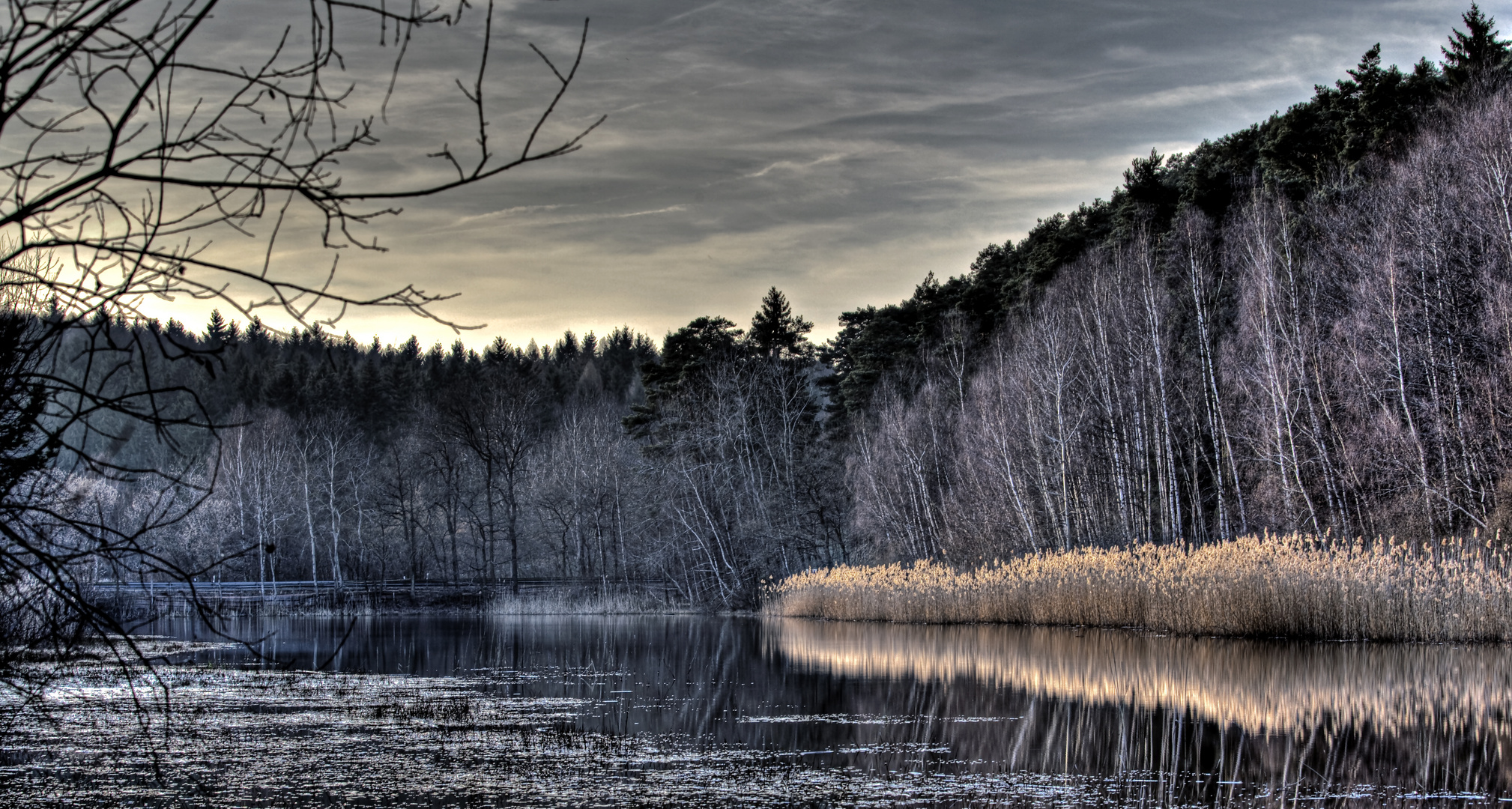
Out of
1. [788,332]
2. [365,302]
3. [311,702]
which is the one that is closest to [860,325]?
[788,332]

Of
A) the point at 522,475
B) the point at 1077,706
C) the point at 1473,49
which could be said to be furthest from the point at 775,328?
the point at 1077,706

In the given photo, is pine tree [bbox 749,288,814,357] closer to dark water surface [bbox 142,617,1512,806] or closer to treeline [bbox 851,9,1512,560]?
treeline [bbox 851,9,1512,560]

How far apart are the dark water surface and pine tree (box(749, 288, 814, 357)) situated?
29989 millimetres

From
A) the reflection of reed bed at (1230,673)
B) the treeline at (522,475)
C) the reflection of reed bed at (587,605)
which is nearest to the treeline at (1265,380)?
the reflection of reed bed at (1230,673)

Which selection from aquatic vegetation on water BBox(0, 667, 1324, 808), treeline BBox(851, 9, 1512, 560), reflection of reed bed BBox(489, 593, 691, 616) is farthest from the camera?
reflection of reed bed BBox(489, 593, 691, 616)

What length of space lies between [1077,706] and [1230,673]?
337cm

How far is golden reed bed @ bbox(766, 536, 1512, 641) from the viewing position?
16297 millimetres

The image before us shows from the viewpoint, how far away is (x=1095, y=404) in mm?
30500

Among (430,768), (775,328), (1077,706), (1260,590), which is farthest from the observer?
(775,328)

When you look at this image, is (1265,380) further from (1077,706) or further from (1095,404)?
(1077,706)

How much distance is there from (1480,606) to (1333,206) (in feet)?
53.3

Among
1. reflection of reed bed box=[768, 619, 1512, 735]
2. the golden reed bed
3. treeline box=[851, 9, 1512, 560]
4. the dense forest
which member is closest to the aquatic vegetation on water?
the dense forest

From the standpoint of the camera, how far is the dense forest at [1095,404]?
2266cm

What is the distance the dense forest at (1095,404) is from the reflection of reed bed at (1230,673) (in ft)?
19.7
